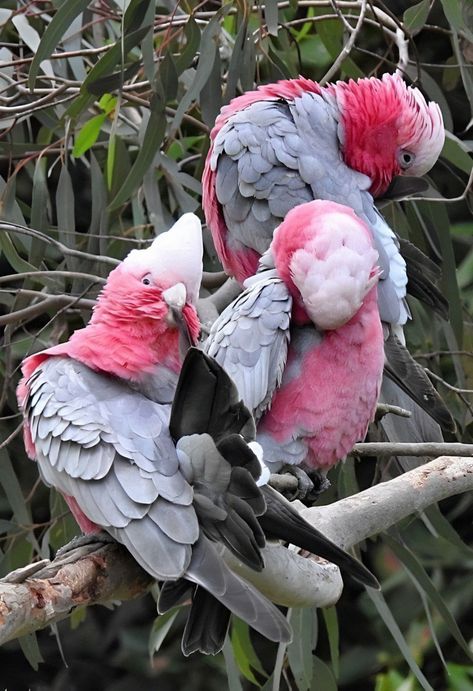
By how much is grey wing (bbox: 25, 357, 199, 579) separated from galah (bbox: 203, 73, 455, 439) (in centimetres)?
51

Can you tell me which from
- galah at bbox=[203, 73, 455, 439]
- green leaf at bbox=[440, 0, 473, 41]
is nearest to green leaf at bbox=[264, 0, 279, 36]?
galah at bbox=[203, 73, 455, 439]

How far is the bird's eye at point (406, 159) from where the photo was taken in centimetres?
166

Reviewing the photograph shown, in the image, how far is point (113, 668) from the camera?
8.23 ft

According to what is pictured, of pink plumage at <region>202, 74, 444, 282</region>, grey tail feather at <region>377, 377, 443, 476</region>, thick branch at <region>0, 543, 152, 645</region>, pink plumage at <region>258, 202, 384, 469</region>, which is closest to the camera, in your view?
thick branch at <region>0, 543, 152, 645</region>

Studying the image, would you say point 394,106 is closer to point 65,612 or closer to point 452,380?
point 452,380

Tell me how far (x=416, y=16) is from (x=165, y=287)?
773 mm

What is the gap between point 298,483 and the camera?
128cm

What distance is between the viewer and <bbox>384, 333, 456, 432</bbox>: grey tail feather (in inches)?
53.9

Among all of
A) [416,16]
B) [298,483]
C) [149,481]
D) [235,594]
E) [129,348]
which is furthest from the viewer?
[416,16]

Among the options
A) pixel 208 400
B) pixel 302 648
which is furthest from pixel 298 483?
pixel 302 648

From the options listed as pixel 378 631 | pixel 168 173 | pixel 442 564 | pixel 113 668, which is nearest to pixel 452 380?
pixel 442 564

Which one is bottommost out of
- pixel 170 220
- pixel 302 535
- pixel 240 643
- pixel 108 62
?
pixel 240 643

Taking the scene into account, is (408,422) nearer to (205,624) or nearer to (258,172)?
(258,172)

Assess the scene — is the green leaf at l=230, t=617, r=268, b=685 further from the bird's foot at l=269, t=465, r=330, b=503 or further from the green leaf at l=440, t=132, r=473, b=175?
the green leaf at l=440, t=132, r=473, b=175
